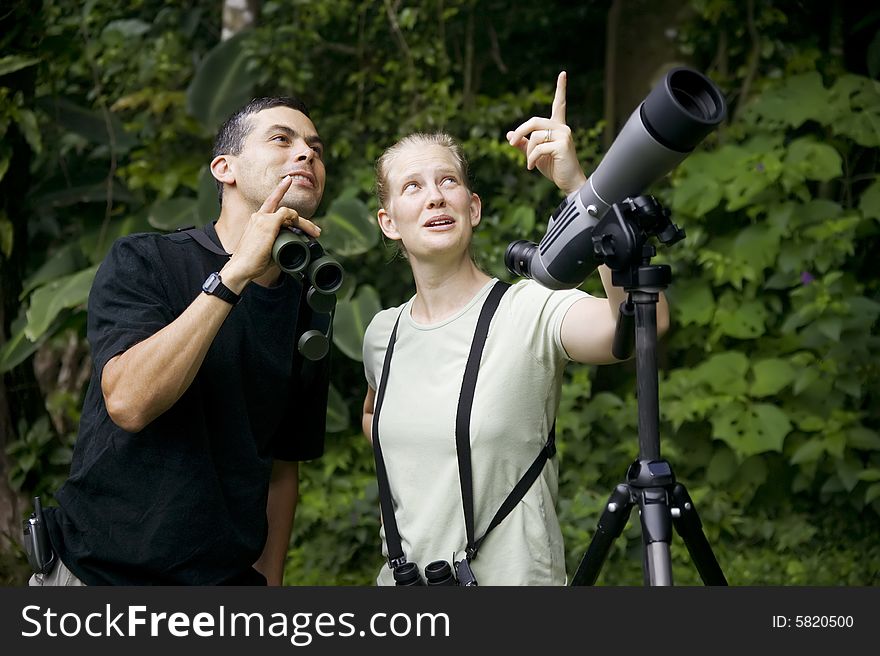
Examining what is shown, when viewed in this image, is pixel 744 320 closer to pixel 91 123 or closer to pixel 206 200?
pixel 206 200

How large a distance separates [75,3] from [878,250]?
3544mm

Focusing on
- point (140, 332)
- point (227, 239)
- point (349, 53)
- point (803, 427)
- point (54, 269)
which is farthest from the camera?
point (349, 53)

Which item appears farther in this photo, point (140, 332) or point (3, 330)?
point (3, 330)

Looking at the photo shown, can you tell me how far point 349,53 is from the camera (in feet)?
16.0

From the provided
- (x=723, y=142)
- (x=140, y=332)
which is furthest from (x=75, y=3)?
(x=140, y=332)

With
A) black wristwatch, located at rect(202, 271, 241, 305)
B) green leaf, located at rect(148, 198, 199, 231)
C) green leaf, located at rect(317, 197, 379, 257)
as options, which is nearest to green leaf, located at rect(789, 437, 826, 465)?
green leaf, located at rect(317, 197, 379, 257)

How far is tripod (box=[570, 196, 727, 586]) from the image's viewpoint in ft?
4.94

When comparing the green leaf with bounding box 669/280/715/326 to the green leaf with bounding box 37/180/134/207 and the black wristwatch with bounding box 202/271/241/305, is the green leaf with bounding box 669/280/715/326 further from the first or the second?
the black wristwatch with bounding box 202/271/241/305

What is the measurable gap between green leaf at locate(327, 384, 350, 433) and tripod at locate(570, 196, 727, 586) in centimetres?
267

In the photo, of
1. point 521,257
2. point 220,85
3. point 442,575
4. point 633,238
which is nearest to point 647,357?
point 633,238

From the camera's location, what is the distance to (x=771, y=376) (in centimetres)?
397

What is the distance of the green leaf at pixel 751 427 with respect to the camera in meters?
3.89

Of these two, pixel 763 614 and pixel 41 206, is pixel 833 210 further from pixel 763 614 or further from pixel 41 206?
pixel 41 206

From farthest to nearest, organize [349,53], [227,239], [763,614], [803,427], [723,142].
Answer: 1. [349,53]
2. [723,142]
3. [803,427]
4. [227,239]
5. [763,614]
